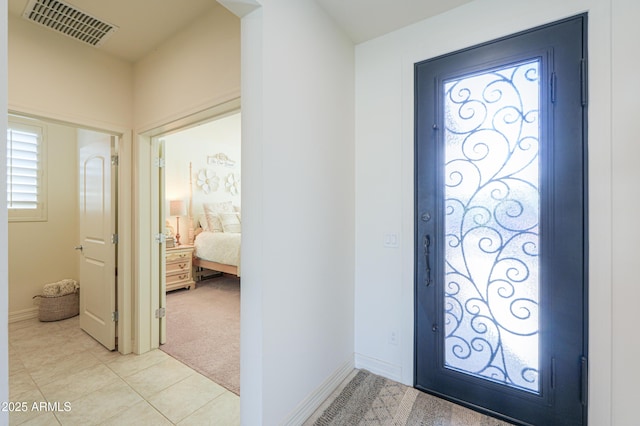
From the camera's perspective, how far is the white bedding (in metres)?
4.36

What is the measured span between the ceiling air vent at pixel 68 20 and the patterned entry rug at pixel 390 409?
10.6 feet

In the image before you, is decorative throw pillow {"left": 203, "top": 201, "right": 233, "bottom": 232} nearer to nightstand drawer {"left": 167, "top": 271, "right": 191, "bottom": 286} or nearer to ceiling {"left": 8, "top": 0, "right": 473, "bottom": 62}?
nightstand drawer {"left": 167, "top": 271, "right": 191, "bottom": 286}

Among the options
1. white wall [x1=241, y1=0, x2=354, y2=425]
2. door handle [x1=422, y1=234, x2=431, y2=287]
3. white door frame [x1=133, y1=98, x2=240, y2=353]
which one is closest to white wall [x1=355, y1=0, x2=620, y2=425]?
door handle [x1=422, y1=234, x2=431, y2=287]

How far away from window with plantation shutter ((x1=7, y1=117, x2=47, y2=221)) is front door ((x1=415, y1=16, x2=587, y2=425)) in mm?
4558

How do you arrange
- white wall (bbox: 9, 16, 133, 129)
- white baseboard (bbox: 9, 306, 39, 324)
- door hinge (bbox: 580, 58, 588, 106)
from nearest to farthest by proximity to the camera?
1. door hinge (bbox: 580, 58, 588, 106)
2. white wall (bbox: 9, 16, 133, 129)
3. white baseboard (bbox: 9, 306, 39, 324)

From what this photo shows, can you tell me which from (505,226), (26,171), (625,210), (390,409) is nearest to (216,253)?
(26,171)

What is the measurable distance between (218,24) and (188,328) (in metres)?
3.02

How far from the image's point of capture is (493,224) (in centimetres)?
176

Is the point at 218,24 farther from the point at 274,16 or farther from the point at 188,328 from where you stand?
the point at 188,328

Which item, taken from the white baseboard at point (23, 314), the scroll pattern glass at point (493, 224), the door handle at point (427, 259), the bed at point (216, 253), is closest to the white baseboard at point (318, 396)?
the scroll pattern glass at point (493, 224)

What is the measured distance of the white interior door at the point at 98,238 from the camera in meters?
2.67

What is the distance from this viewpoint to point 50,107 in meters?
2.21

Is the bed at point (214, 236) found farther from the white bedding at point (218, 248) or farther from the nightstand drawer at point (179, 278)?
the nightstand drawer at point (179, 278)

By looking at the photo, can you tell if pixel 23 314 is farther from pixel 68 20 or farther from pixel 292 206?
pixel 292 206
